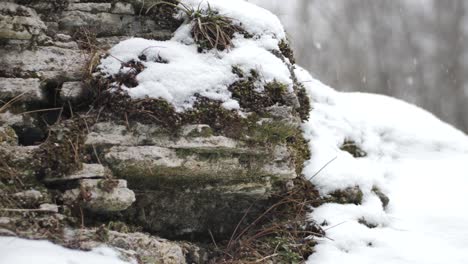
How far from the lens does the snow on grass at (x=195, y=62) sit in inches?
121

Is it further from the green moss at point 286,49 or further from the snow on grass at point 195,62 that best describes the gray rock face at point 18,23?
the green moss at point 286,49

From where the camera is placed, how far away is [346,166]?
4.18 metres

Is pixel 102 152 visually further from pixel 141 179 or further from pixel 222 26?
pixel 222 26

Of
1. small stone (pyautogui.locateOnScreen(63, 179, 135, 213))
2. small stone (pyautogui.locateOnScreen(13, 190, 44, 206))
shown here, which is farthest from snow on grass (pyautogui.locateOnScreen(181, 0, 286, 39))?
small stone (pyautogui.locateOnScreen(13, 190, 44, 206))

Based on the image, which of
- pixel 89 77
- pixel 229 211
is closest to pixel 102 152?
pixel 89 77

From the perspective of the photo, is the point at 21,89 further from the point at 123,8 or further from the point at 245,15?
the point at 245,15

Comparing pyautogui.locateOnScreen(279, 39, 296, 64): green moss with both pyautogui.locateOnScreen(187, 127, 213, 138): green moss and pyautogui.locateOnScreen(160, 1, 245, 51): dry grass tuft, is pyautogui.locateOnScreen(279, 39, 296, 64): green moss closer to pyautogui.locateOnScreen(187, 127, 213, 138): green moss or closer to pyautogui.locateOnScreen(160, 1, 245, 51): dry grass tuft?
pyautogui.locateOnScreen(160, 1, 245, 51): dry grass tuft

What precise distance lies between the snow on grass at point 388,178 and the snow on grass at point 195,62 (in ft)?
4.01

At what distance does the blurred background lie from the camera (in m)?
20.1

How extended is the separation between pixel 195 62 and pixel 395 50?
19.6 meters

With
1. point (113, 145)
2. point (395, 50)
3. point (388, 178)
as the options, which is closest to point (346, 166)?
point (388, 178)

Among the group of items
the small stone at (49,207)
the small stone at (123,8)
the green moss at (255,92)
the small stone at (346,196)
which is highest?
the small stone at (123,8)

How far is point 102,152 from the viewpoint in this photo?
2.84 m

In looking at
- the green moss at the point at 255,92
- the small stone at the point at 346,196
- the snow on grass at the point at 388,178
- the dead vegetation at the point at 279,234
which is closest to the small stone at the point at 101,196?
the dead vegetation at the point at 279,234
